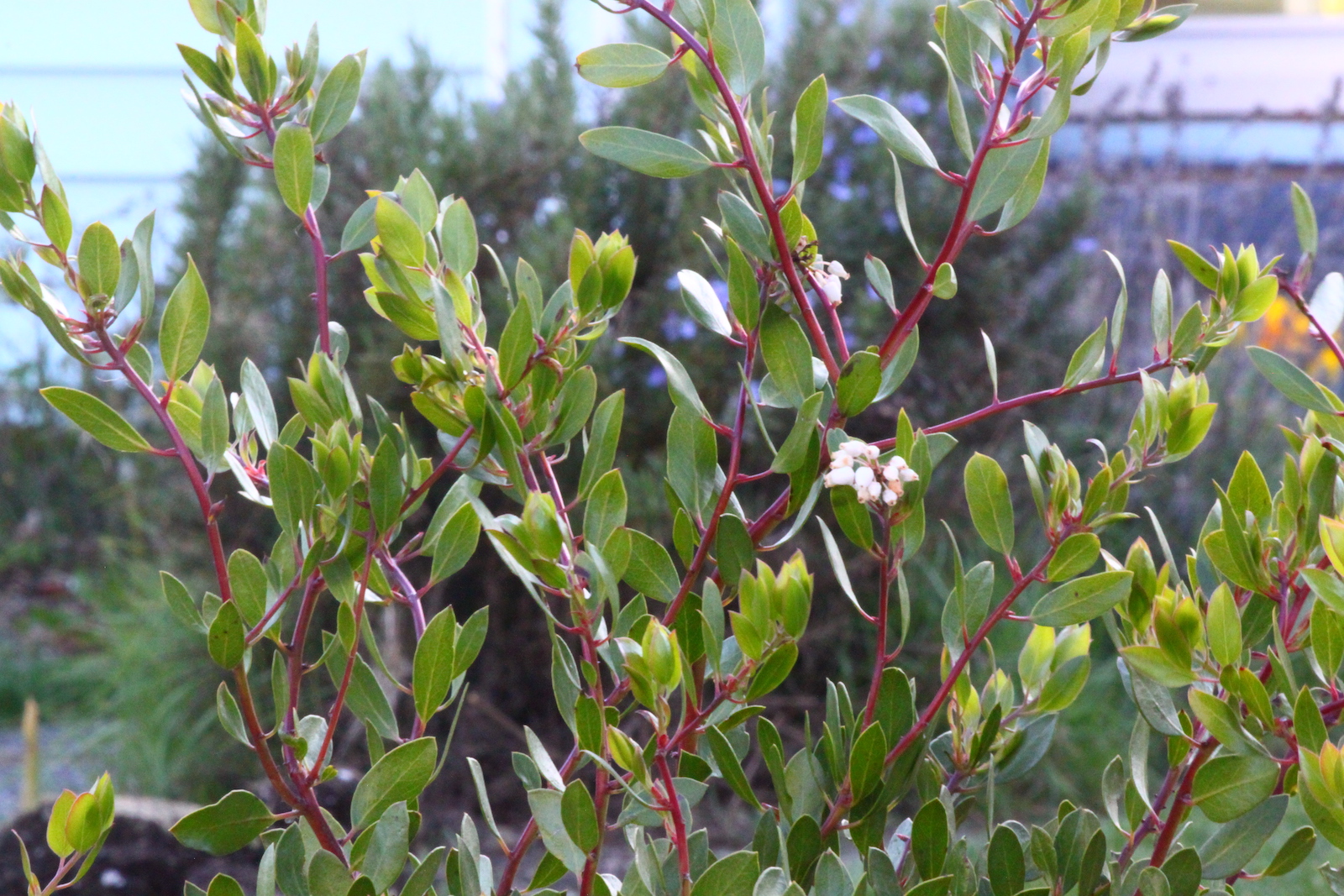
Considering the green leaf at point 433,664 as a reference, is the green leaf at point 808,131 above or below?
above

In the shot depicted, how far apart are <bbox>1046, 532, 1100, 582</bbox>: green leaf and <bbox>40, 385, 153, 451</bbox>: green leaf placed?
47 cm

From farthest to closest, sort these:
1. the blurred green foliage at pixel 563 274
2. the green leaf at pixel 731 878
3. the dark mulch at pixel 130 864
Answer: the blurred green foliage at pixel 563 274
the dark mulch at pixel 130 864
the green leaf at pixel 731 878

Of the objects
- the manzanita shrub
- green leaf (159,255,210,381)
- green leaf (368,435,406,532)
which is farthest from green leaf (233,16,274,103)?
green leaf (368,435,406,532)

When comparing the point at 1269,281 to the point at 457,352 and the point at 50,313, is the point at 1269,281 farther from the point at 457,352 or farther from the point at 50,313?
the point at 50,313

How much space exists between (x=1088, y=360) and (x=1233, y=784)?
0.24m

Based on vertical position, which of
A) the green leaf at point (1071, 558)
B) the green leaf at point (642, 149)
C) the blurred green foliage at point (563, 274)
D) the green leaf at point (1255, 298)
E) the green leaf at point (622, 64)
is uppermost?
the green leaf at point (622, 64)

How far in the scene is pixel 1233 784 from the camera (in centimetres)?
62

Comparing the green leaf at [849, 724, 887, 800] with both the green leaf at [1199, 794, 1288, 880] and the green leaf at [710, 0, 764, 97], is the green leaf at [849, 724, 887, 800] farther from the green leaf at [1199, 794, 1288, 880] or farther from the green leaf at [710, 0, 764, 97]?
the green leaf at [710, 0, 764, 97]

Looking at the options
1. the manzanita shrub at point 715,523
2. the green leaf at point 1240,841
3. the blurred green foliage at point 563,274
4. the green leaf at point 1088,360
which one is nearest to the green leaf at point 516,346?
the manzanita shrub at point 715,523

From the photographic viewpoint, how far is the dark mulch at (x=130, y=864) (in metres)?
2.04

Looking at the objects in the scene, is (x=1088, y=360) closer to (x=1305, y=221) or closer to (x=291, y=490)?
(x=1305, y=221)

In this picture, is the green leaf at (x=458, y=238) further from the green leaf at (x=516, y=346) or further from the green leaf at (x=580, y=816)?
the green leaf at (x=580, y=816)

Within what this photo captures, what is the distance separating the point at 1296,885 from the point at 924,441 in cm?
192

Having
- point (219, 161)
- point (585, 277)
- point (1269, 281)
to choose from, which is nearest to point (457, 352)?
point (585, 277)
